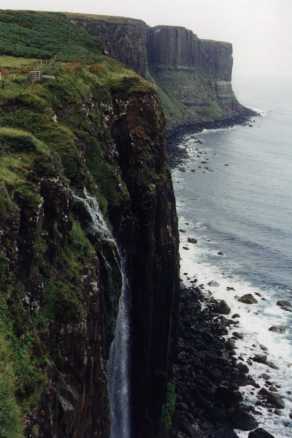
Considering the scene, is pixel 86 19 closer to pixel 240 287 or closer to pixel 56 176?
pixel 240 287

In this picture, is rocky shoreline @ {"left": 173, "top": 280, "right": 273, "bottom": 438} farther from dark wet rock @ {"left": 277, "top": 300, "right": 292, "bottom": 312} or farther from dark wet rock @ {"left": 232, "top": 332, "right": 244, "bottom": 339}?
dark wet rock @ {"left": 277, "top": 300, "right": 292, "bottom": 312}

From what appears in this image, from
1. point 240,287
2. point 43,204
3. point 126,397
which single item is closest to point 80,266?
point 43,204

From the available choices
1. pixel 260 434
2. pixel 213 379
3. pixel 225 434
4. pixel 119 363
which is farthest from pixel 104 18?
pixel 119 363

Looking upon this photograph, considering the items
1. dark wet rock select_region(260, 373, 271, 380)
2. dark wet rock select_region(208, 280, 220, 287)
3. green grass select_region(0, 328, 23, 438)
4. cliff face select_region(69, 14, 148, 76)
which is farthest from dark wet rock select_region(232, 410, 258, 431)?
cliff face select_region(69, 14, 148, 76)

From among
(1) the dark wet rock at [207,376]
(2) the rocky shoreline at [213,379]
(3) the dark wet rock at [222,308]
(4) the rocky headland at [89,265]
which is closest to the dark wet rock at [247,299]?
(2) the rocky shoreline at [213,379]

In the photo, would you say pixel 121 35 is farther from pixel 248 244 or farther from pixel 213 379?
pixel 213 379

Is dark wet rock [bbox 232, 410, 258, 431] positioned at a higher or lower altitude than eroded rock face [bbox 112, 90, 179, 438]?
lower
